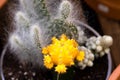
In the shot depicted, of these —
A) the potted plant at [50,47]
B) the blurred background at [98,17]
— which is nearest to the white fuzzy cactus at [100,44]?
the potted plant at [50,47]

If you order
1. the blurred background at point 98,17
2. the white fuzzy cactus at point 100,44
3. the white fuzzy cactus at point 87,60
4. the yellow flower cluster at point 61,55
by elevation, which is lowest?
the yellow flower cluster at point 61,55

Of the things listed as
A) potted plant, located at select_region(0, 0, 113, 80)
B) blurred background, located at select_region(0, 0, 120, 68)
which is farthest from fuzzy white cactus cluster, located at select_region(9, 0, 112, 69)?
blurred background, located at select_region(0, 0, 120, 68)

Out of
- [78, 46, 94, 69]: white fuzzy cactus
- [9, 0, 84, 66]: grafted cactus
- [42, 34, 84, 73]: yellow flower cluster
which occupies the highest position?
[9, 0, 84, 66]: grafted cactus

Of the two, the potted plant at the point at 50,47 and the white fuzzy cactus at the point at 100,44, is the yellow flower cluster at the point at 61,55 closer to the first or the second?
the potted plant at the point at 50,47

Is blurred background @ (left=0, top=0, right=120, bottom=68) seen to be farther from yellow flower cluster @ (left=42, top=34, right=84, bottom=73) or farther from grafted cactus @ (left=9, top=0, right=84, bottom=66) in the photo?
yellow flower cluster @ (left=42, top=34, right=84, bottom=73)

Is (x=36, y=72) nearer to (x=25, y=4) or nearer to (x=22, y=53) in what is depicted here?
(x=22, y=53)

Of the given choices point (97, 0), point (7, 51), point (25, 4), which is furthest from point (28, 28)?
point (97, 0)

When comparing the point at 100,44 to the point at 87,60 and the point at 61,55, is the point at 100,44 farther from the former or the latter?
the point at 61,55
